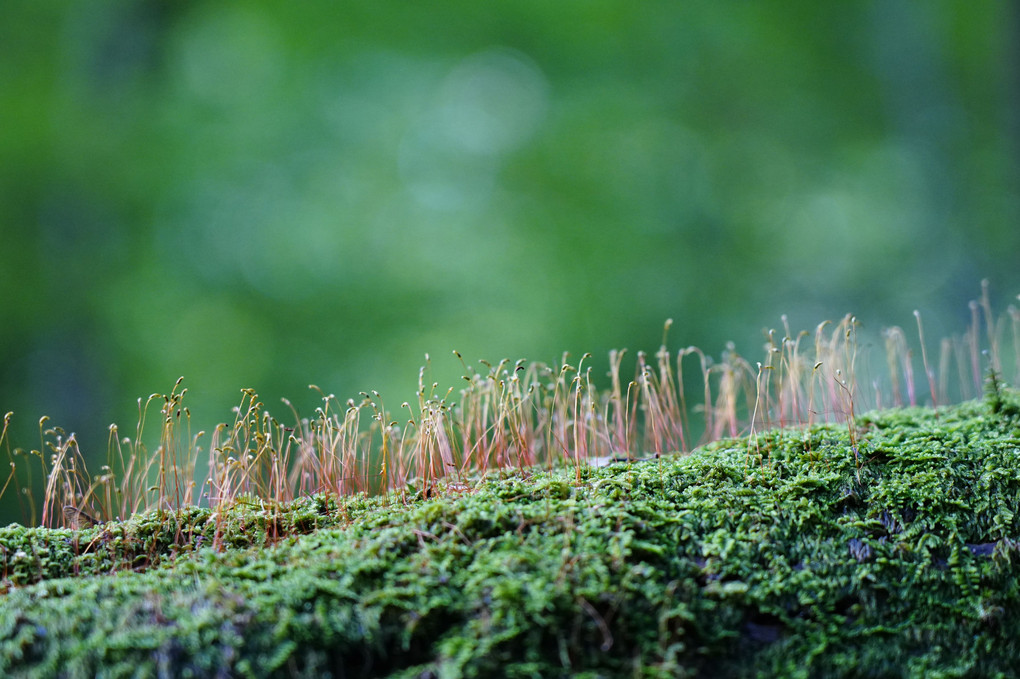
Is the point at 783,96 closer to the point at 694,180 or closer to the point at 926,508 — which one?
the point at 694,180

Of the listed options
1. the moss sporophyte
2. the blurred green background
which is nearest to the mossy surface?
the moss sporophyte

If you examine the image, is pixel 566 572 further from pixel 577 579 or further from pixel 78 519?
pixel 78 519

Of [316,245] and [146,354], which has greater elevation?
[316,245]

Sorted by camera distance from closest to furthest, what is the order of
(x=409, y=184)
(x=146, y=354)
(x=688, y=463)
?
1. (x=688, y=463)
2. (x=146, y=354)
3. (x=409, y=184)

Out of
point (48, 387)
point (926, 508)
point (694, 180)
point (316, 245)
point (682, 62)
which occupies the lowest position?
point (926, 508)

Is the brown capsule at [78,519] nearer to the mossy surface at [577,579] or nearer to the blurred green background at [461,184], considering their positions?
the mossy surface at [577,579]

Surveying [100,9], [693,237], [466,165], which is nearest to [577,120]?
[466,165]

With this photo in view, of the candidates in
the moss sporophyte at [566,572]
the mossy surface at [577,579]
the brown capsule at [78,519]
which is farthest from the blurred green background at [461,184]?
the mossy surface at [577,579]
